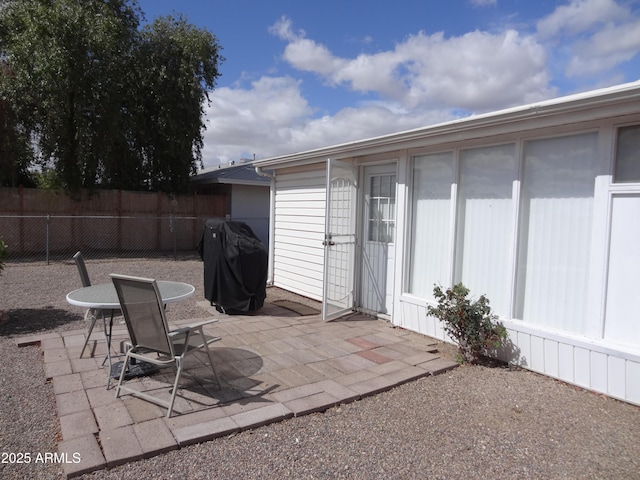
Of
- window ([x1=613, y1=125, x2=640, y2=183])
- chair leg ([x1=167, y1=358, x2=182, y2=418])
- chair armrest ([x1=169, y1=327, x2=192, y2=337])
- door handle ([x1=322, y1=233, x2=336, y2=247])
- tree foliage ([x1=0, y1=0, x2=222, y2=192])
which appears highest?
tree foliage ([x1=0, y1=0, x2=222, y2=192])

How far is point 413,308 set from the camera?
539cm

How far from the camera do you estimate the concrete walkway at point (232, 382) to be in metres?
2.81

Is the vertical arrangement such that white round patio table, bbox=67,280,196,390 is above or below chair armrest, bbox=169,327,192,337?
above

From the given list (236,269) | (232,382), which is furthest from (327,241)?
(232,382)

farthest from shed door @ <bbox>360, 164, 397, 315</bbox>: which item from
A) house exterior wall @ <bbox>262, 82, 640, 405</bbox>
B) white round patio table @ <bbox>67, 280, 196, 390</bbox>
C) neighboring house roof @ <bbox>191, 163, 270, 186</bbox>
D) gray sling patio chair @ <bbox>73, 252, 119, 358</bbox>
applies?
neighboring house roof @ <bbox>191, 163, 270, 186</bbox>

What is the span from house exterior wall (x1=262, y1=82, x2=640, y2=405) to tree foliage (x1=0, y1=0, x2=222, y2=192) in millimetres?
10344

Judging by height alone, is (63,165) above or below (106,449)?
above

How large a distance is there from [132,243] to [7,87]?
215 inches

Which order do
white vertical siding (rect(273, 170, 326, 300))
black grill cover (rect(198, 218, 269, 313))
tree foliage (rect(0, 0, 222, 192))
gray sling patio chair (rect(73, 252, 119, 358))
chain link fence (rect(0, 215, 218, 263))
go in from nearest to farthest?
1. gray sling patio chair (rect(73, 252, 119, 358))
2. black grill cover (rect(198, 218, 269, 313))
3. white vertical siding (rect(273, 170, 326, 300))
4. tree foliage (rect(0, 0, 222, 192))
5. chain link fence (rect(0, 215, 218, 263))

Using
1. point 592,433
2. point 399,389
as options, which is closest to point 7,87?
point 399,389

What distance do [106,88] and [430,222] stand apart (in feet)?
38.1

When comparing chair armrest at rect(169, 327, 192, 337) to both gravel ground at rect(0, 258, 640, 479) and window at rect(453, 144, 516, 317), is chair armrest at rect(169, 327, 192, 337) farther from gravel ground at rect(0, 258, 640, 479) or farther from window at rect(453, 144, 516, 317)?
window at rect(453, 144, 516, 317)

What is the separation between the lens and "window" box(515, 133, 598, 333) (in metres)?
3.81

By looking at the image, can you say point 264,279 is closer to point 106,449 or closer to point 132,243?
point 106,449
